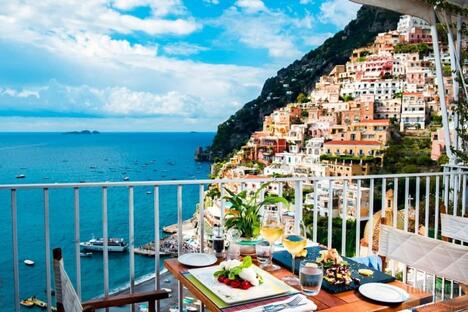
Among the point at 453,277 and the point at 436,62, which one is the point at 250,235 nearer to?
the point at 453,277

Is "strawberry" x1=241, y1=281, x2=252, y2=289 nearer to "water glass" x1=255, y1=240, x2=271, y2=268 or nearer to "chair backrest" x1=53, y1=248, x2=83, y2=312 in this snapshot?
"water glass" x1=255, y1=240, x2=271, y2=268

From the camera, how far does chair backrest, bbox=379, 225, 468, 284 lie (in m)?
1.50

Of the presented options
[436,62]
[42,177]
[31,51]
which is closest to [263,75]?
[42,177]

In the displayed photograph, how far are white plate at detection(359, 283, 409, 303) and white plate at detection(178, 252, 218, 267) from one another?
0.57 metres

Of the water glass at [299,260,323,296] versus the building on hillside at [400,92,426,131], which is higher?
the building on hillside at [400,92,426,131]

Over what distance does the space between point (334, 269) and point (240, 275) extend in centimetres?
34

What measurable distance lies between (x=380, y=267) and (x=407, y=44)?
156ft

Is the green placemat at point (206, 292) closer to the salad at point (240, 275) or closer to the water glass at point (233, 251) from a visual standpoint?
the salad at point (240, 275)

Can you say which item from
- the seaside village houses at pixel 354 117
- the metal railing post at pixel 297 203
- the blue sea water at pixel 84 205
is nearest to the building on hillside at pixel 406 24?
the seaside village houses at pixel 354 117

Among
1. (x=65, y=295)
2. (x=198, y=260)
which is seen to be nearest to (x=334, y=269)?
(x=198, y=260)

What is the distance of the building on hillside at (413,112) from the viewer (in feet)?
111

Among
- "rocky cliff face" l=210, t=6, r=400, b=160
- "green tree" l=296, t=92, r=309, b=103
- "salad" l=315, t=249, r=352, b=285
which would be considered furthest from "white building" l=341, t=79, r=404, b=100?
"salad" l=315, t=249, r=352, b=285

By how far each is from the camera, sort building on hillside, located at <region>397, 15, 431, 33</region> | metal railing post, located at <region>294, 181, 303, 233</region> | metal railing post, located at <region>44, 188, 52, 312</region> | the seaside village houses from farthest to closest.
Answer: building on hillside, located at <region>397, 15, 431, 33</region>
the seaside village houses
metal railing post, located at <region>294, 181, 303, 233</region>
metal railing post, located at <region>44, 188, 52, 312</region>

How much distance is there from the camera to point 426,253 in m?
1.62
